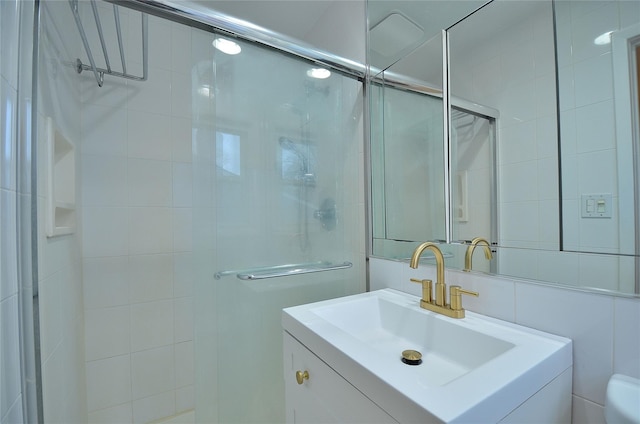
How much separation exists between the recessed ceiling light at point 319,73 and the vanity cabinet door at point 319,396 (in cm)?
104

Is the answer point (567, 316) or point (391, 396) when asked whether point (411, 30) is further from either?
point (391, 396)

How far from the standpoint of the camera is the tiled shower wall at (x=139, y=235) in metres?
1.32

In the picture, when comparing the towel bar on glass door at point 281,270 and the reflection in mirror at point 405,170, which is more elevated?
the reflection in mirror at point 405,170

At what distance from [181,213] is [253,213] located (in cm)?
73

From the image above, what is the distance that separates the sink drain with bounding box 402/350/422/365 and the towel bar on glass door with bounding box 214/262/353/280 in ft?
1.58

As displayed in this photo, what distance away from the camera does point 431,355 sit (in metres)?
0.78

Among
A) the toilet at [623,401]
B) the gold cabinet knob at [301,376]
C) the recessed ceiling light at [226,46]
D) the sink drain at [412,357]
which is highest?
the recessed ceiling light at [226,46]

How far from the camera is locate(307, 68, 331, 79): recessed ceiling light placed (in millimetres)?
1152

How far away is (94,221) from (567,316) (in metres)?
1.86

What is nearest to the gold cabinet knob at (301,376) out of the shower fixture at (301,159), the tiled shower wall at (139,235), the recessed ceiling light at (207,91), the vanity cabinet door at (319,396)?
the vanity cabinet door at (319,396)

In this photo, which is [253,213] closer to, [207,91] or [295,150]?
[295,150]

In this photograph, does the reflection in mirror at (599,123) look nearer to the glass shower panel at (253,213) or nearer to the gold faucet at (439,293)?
the gold faucet at (439,293)

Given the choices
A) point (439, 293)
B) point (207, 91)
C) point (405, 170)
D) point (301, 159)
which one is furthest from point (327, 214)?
point (207, 91)

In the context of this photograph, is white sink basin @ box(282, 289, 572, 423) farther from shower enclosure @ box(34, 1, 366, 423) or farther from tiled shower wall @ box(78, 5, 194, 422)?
tiled shower wall @ box(78, 5, 194, 422)
